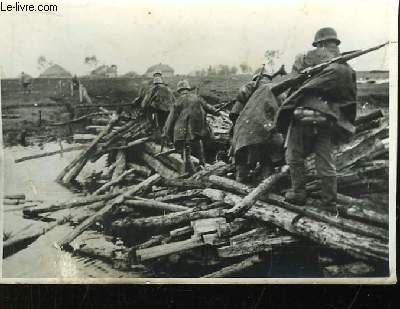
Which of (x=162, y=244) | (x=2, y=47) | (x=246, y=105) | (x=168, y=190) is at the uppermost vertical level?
(x=2, y=47)

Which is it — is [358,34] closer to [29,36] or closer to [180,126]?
[180,126]

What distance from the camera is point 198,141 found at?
2.31 meters

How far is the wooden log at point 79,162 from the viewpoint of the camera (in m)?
2.30

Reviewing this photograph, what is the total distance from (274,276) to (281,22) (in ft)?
3.18

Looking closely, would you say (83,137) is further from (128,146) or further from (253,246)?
(253,246)

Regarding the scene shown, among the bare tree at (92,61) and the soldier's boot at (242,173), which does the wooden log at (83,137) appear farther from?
the soldier's boot at (242,173)

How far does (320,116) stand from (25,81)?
1.14 metres

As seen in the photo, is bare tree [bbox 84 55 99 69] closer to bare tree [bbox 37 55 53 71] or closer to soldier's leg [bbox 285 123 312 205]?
bare tree [bbox 37 55 53 71]

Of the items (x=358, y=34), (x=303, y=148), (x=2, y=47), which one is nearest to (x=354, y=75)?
(x=358, y=34)

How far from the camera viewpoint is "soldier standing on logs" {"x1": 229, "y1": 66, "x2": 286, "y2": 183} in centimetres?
226

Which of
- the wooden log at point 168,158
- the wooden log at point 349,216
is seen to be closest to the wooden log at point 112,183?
the wooden log at point 168,158

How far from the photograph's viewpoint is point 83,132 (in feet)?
7.57

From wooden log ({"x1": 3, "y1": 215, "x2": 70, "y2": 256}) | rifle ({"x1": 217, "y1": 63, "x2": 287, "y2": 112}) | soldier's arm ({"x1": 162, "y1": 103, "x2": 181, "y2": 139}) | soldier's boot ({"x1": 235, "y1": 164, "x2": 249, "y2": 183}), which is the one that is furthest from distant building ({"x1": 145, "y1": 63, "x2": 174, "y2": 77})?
wooden log ({"x1": 3, "y1": 215, "x2": 70, "y2": 256})

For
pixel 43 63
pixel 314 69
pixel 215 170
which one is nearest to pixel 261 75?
pixel 314 69
